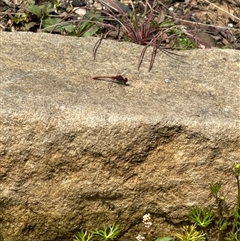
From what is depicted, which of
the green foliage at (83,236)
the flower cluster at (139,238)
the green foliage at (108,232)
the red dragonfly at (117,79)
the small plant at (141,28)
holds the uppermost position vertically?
the red dragonfly at (117,79)

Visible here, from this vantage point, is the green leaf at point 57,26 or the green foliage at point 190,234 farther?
the green leaf at point 57,26

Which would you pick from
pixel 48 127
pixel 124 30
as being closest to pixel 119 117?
pixel 48 127

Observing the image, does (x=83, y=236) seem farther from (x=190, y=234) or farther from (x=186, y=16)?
(x=186, y=16)

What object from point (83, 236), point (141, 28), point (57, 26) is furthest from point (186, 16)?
point (83, 236)

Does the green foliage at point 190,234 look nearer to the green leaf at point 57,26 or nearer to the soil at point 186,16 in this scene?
the soil at point 186,16

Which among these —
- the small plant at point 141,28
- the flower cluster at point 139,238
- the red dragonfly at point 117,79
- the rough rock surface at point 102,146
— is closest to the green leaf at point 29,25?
the small plant at point 141,28
